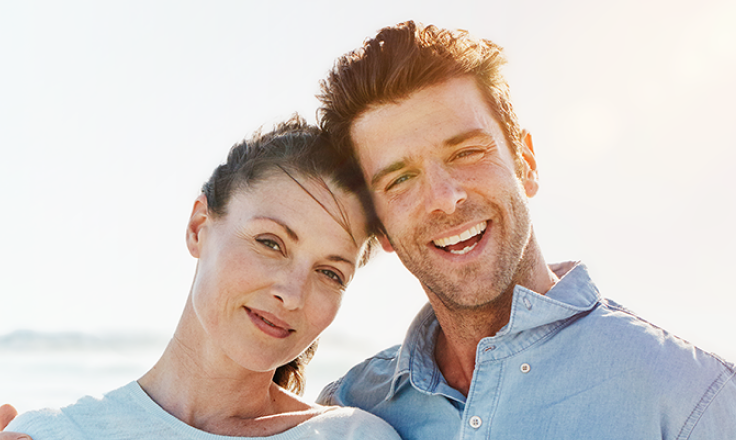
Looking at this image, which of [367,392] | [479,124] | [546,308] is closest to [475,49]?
[479,124]

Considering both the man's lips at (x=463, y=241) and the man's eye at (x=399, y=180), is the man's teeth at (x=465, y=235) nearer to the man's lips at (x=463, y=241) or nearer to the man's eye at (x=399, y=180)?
the man's lips at (x=463, y=241)

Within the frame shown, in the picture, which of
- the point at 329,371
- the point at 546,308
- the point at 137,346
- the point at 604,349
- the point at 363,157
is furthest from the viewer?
the point at 329,371

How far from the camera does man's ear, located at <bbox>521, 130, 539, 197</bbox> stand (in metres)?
2.89

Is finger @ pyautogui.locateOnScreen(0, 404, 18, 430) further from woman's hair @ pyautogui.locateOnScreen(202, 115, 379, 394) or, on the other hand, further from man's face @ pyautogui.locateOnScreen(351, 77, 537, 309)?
man's face @ pyautogui.locateOnScreen(351, 77, 537, 309)

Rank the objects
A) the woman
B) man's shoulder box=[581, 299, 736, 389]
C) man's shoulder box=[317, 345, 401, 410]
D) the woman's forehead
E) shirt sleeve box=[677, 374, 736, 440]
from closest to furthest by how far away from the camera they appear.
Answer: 1. shirt sleeve box=[677, 374, 736, 440]
2. man's shoulder box=[581, 299, 736, 389]
3. the woman
4. the woman's forehead
5. man's shoulder box=[317, 345, 401, 410]

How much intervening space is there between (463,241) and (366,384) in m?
0.95

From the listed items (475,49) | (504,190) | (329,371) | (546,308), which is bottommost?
(329,371)

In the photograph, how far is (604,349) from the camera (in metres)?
2.18

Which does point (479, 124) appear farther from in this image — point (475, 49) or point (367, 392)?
point (367, 392)

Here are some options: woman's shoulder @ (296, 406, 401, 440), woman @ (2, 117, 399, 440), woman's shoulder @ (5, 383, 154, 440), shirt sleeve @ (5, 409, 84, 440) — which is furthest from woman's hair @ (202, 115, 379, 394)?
shirt sleeve @ (5, 409, 84, 440)

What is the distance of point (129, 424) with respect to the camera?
86.3 inches

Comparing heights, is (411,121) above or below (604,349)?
above

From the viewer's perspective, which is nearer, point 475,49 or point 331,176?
point 331,176

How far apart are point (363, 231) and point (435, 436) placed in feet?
3.19
